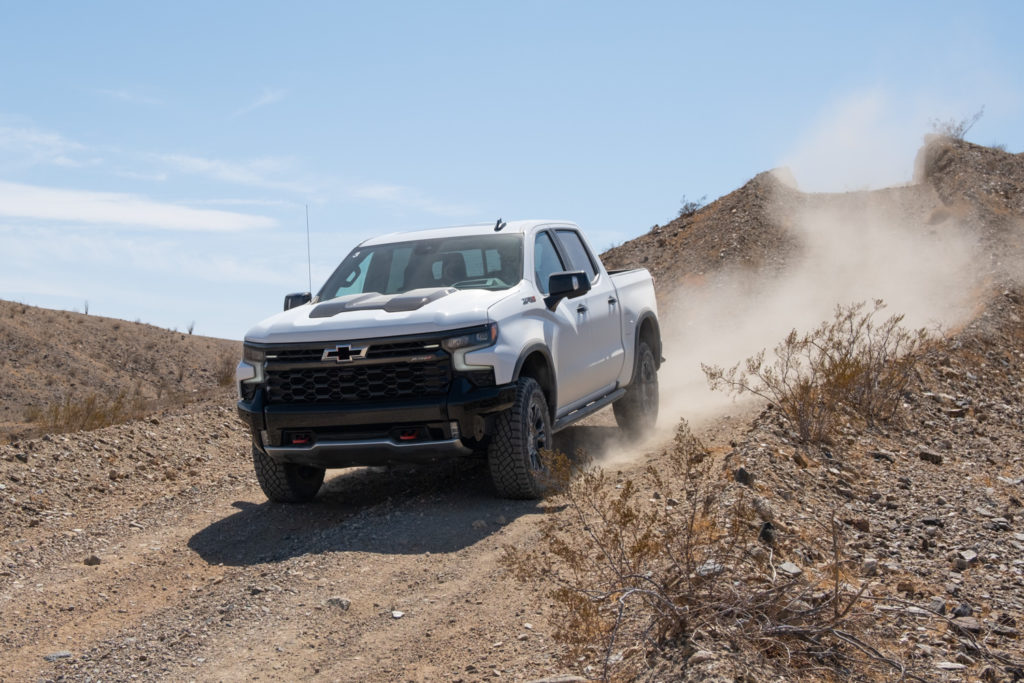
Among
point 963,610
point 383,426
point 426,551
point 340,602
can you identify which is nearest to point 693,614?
point 963,610

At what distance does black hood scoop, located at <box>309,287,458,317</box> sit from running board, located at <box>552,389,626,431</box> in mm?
1395

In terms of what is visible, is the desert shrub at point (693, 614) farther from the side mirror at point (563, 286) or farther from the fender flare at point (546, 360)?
the side mirror at point (563, 286)

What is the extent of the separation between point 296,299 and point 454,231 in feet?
4.75

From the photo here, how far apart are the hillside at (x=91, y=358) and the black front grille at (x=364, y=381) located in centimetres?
3229

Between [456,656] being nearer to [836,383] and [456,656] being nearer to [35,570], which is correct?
[35,570]

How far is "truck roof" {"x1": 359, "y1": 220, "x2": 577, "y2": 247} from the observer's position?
28.4 ft

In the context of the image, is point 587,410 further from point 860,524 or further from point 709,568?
point 709,568

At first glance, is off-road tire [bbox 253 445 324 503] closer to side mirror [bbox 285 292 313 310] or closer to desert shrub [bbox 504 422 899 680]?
side mirror [bbox 285 292 313 310]

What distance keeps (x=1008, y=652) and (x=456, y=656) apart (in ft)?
9.10

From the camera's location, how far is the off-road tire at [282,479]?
812 cm

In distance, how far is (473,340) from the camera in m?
7.15

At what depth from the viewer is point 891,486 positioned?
26.9ft

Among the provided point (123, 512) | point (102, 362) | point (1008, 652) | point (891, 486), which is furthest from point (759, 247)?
point (102, 362)

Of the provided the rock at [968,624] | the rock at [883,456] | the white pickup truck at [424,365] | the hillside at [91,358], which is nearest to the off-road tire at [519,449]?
the white pickup truck at [424,365]
